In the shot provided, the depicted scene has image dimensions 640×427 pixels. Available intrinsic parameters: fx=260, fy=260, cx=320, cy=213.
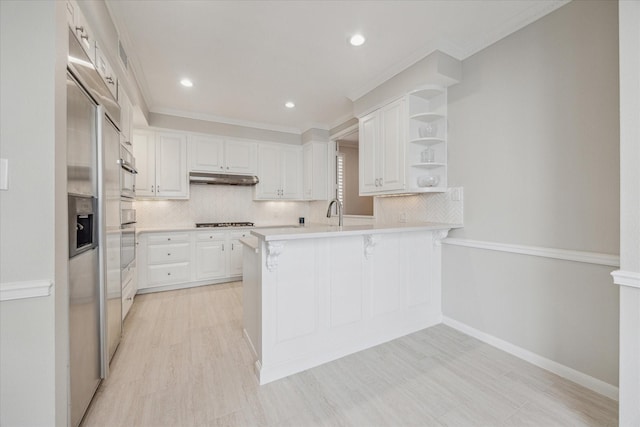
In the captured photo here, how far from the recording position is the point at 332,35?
224cm

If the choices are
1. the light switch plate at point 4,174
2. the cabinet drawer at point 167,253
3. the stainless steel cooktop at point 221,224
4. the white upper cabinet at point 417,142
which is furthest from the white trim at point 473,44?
the cabinet drawer at point 167,253

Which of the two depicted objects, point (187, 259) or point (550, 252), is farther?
point (187, 259)

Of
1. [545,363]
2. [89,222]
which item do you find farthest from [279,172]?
[545,363]

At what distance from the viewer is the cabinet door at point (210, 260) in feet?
13.2

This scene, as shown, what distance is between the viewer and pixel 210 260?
4086 mm

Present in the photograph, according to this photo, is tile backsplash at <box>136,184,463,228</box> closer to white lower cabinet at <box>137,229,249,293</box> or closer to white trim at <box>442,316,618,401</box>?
white lower cabinet at <box>137,229,249,293</box>

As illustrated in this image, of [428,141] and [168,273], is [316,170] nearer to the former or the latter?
[428,141]

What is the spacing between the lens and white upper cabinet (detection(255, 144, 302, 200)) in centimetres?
470

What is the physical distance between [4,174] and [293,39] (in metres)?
2.13

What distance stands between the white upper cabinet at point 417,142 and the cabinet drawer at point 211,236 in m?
2.73

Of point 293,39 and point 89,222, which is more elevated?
point 293,39

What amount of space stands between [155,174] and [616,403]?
5.18 m

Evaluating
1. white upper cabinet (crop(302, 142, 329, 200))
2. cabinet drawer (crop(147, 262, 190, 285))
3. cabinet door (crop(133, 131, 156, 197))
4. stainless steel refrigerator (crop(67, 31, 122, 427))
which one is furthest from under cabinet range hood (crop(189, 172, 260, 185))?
stainless steel refrigerator (crop(67, 31, 122, 427))

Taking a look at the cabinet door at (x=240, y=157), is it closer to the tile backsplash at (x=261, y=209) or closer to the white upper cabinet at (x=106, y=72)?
the tile backsplash at (x=261, y=209)
